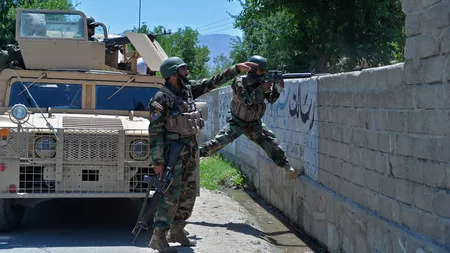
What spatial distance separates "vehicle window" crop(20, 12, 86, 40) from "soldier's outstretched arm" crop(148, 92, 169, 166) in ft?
10.3

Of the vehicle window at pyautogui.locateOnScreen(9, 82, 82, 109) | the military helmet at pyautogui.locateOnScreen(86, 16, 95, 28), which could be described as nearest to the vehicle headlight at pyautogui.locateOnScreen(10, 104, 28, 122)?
the vehicle window at pyautogui.locateOnScreen(9, 82, 82, 109)

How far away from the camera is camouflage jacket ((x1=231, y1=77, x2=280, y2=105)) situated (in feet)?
25.0

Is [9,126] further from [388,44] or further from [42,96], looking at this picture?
[388,44]

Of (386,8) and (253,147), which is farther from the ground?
(386,8)

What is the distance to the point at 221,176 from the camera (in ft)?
37.8

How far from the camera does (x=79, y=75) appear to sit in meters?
7.87

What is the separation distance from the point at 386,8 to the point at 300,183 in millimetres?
8949

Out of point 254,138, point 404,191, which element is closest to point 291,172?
point 254,138

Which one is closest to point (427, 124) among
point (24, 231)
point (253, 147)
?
point (24, 231)

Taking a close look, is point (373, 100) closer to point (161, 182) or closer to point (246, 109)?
point (161, 182)

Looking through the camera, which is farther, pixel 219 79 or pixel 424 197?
pixel 219 79

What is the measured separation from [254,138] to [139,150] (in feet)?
5.90

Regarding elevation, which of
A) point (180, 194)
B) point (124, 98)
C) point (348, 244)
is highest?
point (124, 98)

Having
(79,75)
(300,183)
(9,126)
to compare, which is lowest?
(300,183)
